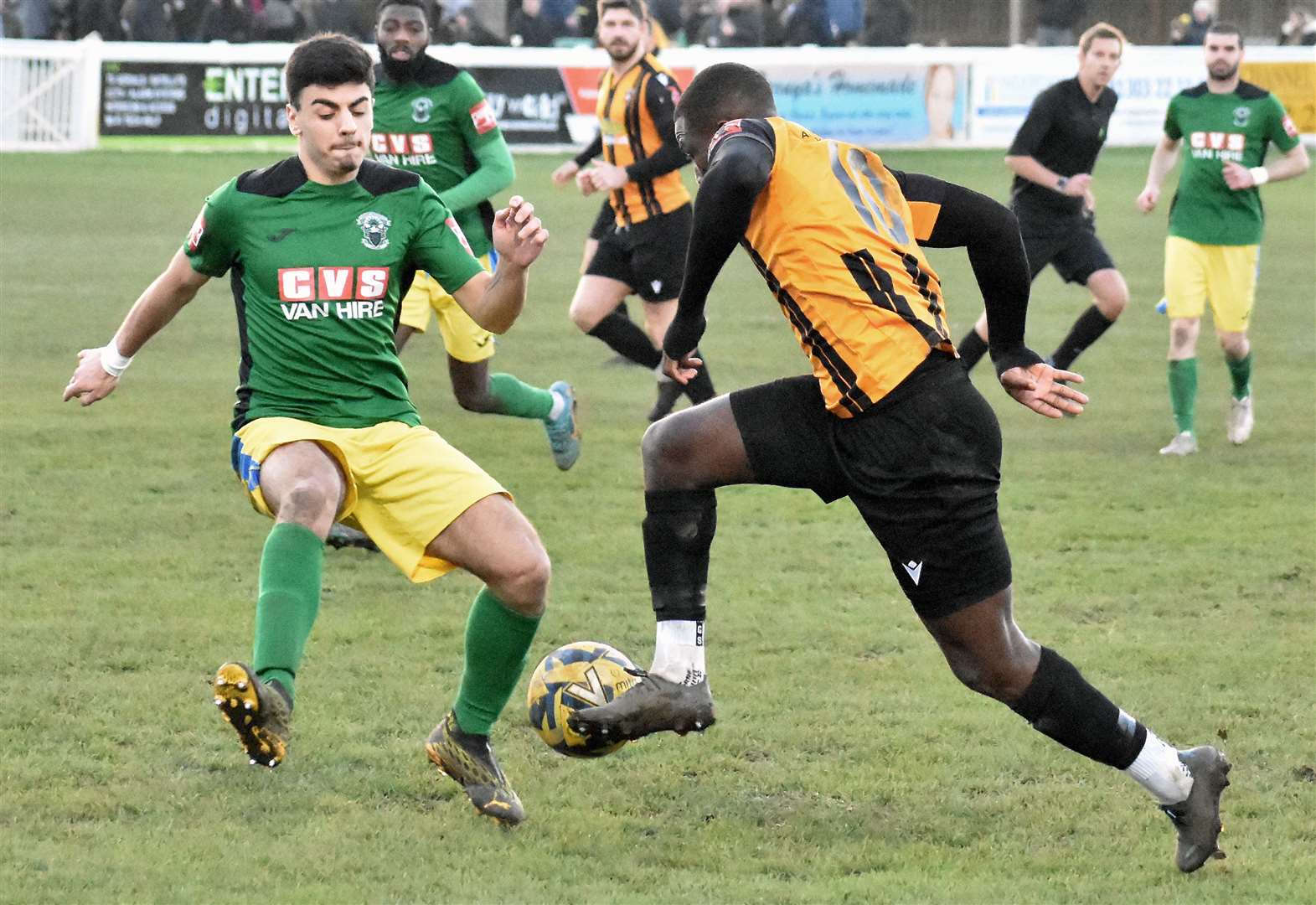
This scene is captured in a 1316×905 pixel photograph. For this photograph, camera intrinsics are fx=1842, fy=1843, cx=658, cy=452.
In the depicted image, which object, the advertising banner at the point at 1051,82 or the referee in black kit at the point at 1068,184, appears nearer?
the referee in black kit at the point at 1068,184

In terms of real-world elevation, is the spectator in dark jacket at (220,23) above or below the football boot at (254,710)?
below

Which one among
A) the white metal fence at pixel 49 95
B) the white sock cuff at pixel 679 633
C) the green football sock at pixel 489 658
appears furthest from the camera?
the white metal fence at pixel 49 95

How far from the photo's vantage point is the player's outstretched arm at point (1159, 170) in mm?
11219

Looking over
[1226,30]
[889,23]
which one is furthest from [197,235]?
[889,23]

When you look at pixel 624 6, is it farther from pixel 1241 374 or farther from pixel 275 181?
pixel 275 181

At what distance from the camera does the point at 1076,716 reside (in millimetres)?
4707

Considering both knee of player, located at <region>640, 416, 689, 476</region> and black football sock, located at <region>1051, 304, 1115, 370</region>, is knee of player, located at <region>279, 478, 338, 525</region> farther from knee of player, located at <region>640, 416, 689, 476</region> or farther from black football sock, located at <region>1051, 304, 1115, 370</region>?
black football sock, located at <region>1051, 304, 1115, 370</region>

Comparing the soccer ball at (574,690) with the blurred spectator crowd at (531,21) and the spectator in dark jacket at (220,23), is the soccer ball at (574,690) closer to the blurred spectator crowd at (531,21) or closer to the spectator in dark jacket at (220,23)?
the blurred spectator crowd at (531,21)

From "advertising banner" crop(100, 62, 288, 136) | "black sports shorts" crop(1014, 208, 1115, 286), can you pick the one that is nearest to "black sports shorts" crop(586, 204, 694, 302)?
"black sports shorts" crop(1014, 208, 1115, 286)

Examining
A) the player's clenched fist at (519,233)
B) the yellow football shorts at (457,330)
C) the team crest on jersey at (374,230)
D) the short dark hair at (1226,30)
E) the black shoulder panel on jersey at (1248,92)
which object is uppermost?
the player's clenched fist at (519,233)

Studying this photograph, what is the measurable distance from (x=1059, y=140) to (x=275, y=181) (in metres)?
6.60

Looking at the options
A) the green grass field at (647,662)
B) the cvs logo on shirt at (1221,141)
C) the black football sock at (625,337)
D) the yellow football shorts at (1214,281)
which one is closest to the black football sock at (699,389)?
the black football sock at (625,337)

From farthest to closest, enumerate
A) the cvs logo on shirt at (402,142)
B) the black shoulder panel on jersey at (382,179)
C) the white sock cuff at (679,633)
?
the cvs logo on shirt at (402,142) → the black shoulder panel on jersey at (382,179) → the white sock cuff at (679,633)

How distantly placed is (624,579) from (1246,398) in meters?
4.70
